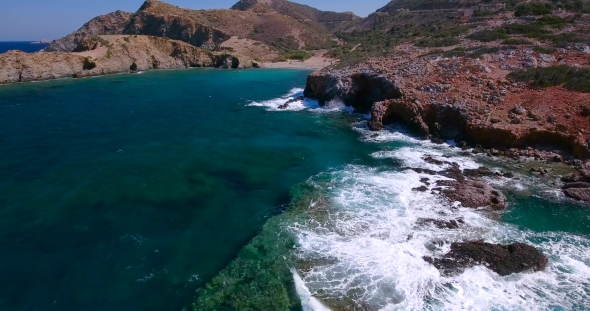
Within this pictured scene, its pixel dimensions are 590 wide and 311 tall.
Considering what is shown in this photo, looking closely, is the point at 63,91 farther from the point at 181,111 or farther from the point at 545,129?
the point at 545,129

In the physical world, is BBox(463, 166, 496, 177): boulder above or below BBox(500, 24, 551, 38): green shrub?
below

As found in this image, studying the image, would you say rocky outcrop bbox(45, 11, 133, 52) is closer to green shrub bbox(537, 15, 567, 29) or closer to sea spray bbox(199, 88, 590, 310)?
green shrub bbox(537, 15, 567, 29)

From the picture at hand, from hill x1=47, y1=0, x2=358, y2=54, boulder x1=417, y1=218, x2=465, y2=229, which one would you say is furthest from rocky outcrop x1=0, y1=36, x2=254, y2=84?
boulder x1=417, y1=218, x2=465, y2=229

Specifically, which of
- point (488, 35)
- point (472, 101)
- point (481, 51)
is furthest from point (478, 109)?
point (488, 35)

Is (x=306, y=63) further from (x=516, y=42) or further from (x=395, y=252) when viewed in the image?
(x=395, y=252)

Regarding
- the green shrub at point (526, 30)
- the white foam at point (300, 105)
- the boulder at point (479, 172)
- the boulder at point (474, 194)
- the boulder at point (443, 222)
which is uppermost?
the green shrub at point (526, 30)

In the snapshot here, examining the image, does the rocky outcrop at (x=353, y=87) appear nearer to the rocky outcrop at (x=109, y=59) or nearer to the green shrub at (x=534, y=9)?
the green shrub at (x=534, y=9)

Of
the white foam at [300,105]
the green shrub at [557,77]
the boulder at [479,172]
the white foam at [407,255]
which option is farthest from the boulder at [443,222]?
the white foam at [300,105]
